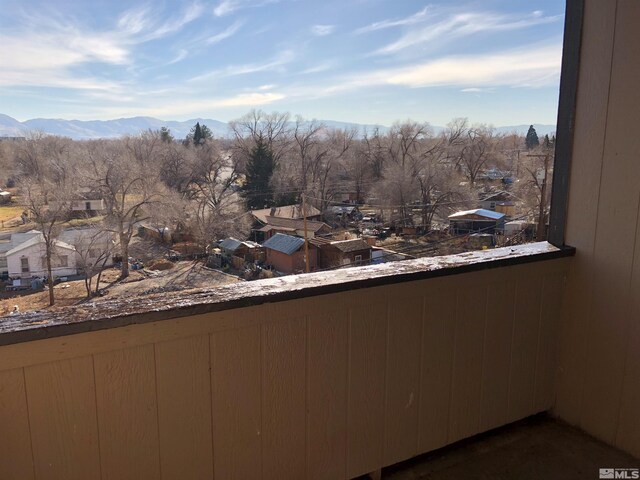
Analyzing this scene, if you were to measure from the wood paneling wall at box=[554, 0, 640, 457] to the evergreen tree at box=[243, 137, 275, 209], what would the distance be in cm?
492

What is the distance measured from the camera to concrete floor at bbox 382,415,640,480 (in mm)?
1324

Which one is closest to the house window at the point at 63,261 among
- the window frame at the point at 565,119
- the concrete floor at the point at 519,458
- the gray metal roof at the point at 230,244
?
the gray metal roof at the point at 230,244

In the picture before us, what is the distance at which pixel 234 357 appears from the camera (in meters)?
0.99

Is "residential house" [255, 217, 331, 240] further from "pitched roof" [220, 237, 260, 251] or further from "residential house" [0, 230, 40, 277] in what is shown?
"residential house" [0, 230, 40, 277]

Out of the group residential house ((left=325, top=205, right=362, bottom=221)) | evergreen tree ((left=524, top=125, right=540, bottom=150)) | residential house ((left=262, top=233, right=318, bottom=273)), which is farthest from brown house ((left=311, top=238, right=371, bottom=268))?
residential house ((left=325, top=205, right=362, bottom=221))

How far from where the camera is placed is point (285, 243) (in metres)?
3.62

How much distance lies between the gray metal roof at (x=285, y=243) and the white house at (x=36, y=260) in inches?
58.6

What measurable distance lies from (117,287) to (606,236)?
2502mm

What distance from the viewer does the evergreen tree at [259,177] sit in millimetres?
6270

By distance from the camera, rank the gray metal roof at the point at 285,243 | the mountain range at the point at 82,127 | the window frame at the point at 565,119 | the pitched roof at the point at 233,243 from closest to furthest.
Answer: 1. the window frame at the point at 565,119
2. the mountain range at the point at 82,127
3. the gray metal roof at the point at 285,243
4. the pitched roof at the point at 233,243

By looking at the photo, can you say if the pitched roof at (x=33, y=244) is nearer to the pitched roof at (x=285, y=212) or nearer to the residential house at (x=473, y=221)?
the pitched roof at (x=285, y=212)

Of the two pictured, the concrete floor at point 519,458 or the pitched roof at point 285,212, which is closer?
the concrete floor at point 519,458

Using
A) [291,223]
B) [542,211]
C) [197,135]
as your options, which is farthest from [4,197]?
[197,135]

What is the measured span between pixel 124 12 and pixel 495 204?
388 centimetres
